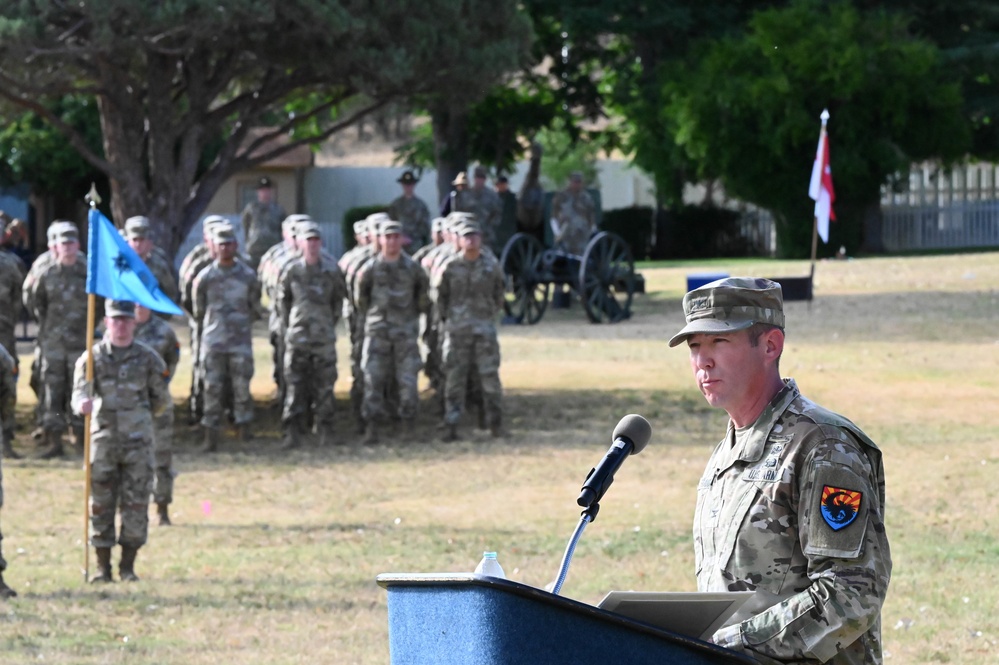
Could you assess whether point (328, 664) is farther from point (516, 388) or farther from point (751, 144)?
point (751, 144)

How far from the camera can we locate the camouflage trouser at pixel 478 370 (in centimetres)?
1622

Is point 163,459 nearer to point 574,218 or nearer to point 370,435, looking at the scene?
point 370,435

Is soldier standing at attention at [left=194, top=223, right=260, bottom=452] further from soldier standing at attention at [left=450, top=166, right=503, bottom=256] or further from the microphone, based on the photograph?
the microphone

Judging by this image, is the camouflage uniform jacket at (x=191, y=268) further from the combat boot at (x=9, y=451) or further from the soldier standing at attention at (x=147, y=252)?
A: the combat boot at (x=9, y=451)

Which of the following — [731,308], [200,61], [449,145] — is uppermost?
[200,61]

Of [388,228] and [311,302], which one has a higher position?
[388,228]

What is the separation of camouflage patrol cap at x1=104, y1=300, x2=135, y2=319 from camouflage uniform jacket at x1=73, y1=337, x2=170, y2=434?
0.18 m

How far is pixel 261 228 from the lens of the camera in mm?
27219

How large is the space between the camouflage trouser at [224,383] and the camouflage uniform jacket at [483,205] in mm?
9265

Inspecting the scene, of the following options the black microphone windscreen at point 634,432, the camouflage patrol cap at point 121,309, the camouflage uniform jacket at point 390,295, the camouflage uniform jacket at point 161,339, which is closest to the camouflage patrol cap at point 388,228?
the camouflage uniform jacket at point 390,295

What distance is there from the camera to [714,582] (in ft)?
12.0

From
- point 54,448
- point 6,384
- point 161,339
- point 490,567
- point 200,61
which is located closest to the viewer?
point 490,567

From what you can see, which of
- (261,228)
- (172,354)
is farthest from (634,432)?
(261,228)

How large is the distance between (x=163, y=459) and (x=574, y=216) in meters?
14.5
